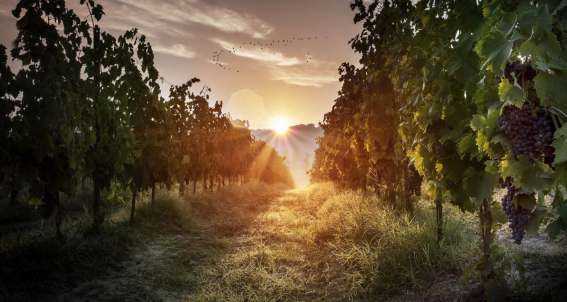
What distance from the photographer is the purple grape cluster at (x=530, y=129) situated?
5.50 feet

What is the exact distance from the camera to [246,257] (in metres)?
7.61

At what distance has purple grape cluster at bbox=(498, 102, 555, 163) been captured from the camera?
1.68 m

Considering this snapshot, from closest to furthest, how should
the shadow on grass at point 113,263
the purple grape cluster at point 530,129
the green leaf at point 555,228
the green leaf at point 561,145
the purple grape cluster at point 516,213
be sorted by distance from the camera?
the green leaf at point 561,145 → the purple grape cluster at point 530,129 → the purple grape cluster at point 516,213 → the green leaf at point 555,228 → the shadow on grass at point 113,263

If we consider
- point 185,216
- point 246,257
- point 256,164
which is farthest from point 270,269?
point 256,164

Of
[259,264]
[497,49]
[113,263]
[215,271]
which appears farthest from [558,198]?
[113,263]

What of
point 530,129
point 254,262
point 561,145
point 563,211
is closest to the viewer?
point 561,145

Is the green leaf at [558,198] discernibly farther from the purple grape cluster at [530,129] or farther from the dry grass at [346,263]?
the dry grass at [346,263]

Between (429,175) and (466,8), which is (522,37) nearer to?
(466,8)

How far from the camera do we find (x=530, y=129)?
1.72 meters

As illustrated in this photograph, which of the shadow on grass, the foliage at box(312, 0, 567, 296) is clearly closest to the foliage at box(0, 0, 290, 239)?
the shadow on grass

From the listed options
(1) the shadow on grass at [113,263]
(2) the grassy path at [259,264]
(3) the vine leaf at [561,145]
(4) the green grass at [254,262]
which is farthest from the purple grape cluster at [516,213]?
(1) the shadow on grass at [113,263]

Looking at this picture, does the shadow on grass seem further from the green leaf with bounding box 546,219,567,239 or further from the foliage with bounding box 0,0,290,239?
the green leaf with bounding box 546,219,567,239

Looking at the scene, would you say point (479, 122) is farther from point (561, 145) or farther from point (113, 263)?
point (113, 263)

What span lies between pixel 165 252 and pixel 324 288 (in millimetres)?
3853
